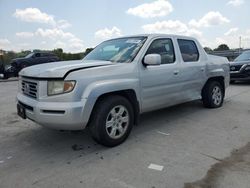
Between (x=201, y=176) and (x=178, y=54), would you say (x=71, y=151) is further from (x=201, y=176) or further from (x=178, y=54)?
(x=178, y=54)

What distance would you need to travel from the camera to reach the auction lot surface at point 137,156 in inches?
129

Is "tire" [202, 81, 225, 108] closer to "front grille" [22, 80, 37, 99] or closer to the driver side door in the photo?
the driver side door

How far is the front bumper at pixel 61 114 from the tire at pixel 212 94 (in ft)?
12.2

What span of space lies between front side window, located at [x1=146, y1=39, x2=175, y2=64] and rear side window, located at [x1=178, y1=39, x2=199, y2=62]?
365mm

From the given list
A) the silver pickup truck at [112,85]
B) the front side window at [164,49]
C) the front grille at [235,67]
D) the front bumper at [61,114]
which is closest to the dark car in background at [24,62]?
the front grille at [235,67]

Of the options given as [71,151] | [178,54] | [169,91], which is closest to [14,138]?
[71,151]

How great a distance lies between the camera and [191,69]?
19.5ft

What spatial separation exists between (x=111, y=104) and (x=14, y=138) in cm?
192

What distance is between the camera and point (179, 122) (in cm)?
571

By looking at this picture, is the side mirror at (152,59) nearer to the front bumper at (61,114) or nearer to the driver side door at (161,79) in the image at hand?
the driver side door at (161,79)

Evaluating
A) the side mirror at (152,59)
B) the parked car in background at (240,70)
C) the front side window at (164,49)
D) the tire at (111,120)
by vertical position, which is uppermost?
the front side window at (164,49)

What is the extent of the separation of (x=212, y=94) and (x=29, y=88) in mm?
4341

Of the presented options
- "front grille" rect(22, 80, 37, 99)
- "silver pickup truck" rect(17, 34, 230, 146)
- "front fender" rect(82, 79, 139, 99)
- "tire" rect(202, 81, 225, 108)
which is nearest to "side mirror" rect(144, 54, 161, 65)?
"silver pickup truck" rect(17, 34, 230, 146)

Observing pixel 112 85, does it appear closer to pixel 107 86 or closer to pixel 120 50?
pixel 107 86
